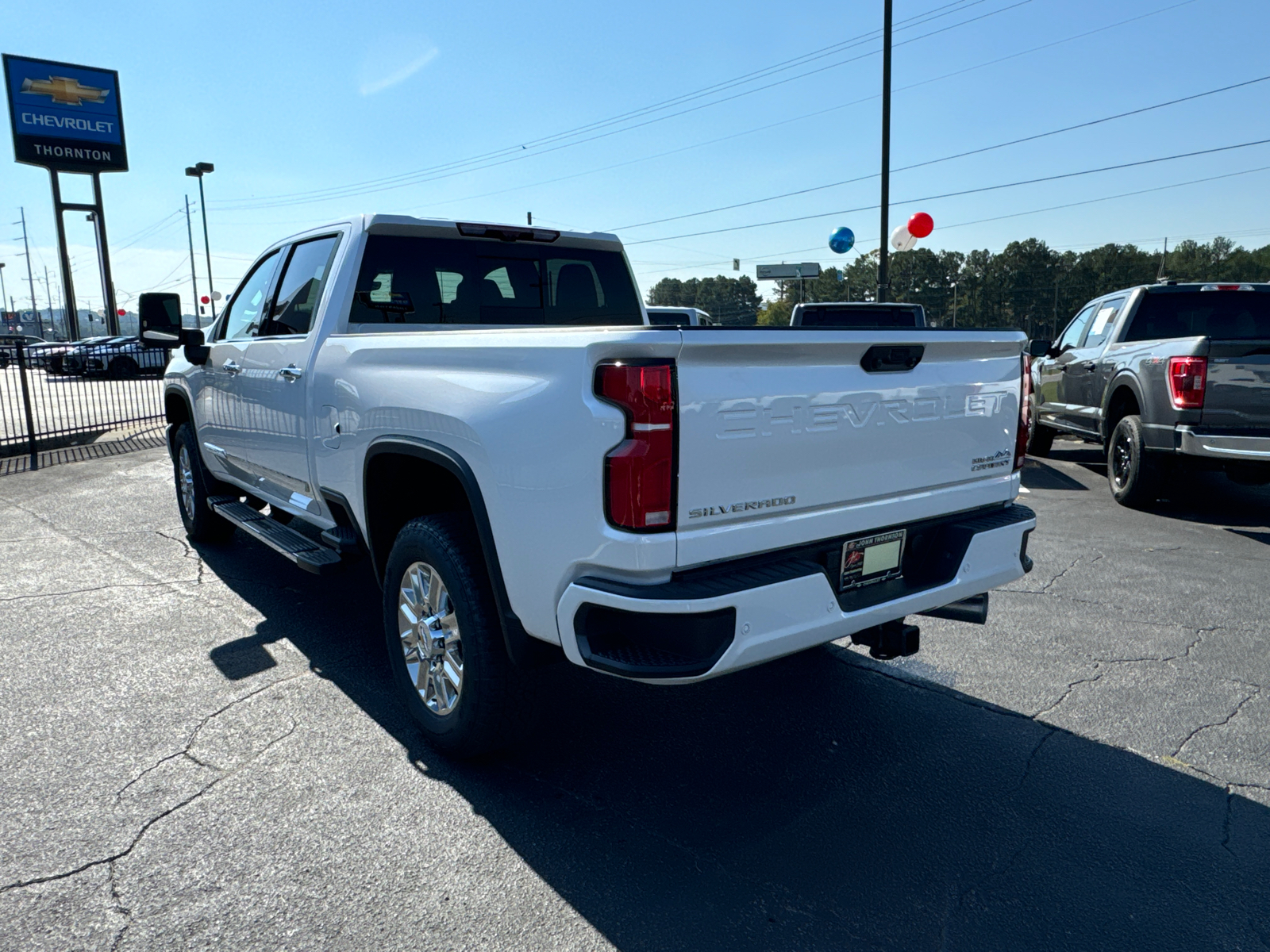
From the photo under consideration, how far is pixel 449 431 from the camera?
2.91 meters

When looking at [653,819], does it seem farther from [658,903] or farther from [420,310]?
[420,310]

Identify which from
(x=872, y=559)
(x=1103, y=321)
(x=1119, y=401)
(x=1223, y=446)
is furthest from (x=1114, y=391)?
(x=872, y=559)

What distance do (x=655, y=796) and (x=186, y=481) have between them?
506cm

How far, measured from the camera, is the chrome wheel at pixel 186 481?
21.0 feet

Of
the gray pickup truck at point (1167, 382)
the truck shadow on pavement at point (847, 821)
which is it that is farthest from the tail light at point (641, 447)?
the gray pickup truck at point (1167, 382)

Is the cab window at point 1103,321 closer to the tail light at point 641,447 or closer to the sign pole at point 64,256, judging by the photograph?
the tail light at point 641,447

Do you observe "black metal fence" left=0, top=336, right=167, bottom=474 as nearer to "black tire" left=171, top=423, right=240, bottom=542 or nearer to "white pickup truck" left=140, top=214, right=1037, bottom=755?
"black tire" left=171, top=423, right=240, bottom=542

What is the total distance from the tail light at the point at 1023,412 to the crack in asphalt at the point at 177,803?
305 centimetres

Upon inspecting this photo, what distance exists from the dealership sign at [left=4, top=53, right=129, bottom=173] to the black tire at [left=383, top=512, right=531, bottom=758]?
150 feet

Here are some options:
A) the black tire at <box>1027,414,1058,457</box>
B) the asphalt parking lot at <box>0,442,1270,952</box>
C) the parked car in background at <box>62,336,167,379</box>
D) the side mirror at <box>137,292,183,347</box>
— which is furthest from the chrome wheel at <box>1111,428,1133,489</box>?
the parked car in background at <box>62,336,167,379</box>

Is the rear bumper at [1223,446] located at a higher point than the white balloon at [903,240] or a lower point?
lower

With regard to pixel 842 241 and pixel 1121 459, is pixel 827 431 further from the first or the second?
pixel 842 241

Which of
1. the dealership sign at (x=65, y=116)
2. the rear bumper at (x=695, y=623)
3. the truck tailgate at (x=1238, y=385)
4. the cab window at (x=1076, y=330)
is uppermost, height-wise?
the dealership sign at (x=65, y=116)

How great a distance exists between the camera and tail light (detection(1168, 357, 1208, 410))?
7.00 m
